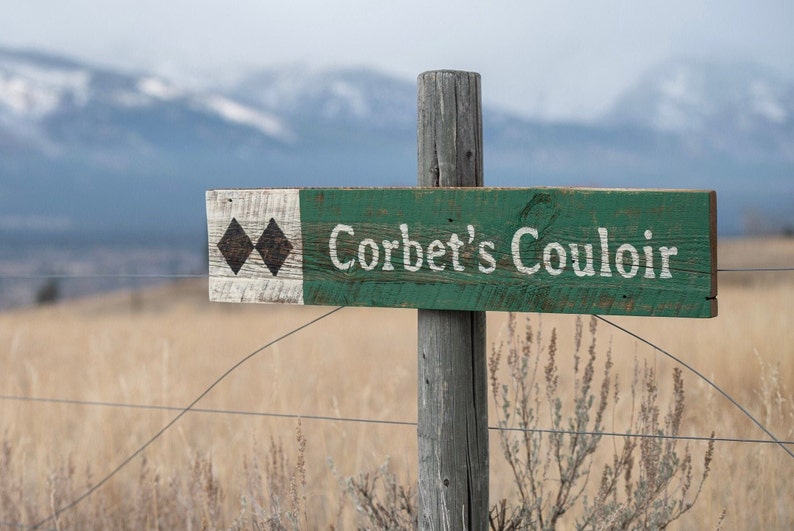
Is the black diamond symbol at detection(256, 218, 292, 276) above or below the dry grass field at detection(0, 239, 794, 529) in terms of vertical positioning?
above

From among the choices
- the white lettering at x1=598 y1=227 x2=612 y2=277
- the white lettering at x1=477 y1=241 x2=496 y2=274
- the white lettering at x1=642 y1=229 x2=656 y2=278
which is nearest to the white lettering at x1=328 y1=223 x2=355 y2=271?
the white lettering at x1=477 y1=241 x2=496 y2=274

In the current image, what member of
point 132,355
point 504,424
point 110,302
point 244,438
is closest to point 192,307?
point 110,302

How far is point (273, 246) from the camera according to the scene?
96.3 inches

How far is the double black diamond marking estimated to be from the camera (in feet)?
7.99

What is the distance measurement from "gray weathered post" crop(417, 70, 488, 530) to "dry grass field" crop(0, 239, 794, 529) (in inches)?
19.1

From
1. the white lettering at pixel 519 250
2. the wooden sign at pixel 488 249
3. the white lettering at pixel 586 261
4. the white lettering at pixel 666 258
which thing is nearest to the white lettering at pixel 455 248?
the wooden sign at pixel 488 249

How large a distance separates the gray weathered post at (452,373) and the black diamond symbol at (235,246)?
21.8 inches

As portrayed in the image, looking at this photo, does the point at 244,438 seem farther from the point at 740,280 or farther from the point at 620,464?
the point at 740,280

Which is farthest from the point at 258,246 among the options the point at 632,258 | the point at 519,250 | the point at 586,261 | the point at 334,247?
the point at 632,258

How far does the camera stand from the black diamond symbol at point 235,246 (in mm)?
2496

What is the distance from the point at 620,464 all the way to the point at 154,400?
337 cm

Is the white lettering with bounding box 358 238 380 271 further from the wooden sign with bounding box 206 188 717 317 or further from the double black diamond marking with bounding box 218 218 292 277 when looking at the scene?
the double black diamond marking with bounding box 218 218 292 277

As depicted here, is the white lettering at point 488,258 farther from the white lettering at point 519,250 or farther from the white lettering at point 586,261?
the white lettering at point 586,261

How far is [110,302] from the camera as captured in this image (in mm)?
17078
